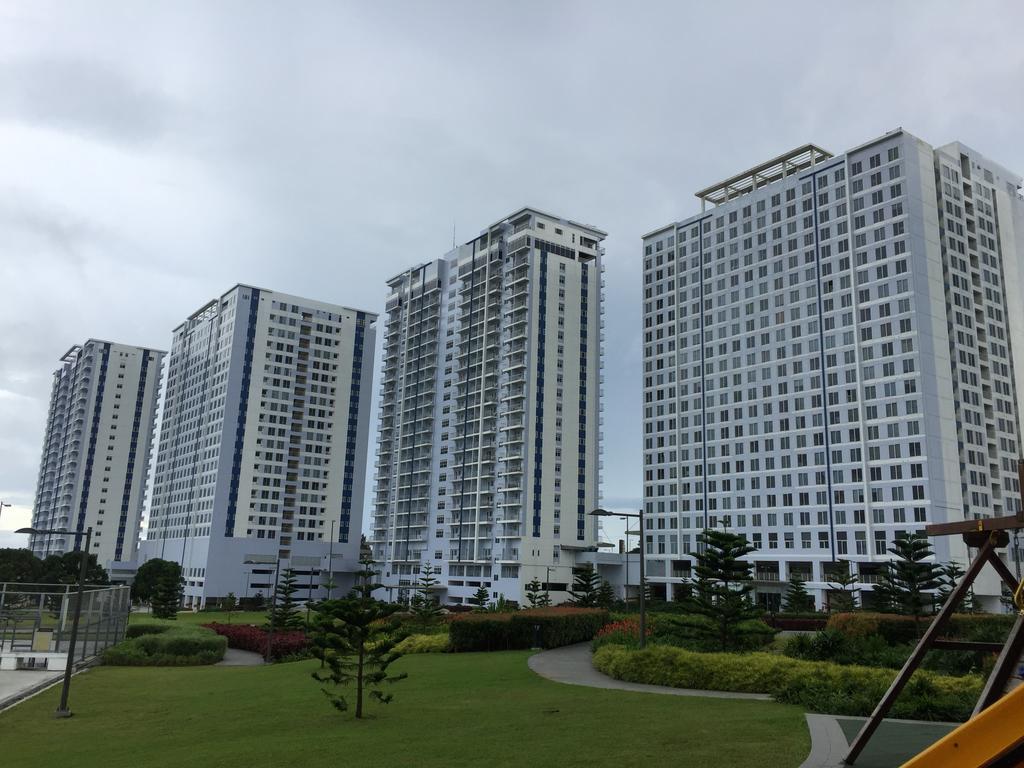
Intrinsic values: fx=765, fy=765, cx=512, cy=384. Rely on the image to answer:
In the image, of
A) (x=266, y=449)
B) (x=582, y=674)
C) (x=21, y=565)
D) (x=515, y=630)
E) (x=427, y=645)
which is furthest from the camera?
(x=266, y=449)

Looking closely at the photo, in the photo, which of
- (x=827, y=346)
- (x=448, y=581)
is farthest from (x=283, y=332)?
(x=827, y=346)

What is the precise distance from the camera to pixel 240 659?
40.8 metres

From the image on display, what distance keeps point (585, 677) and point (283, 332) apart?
10618 centimetres

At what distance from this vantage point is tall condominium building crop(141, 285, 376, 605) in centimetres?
11150

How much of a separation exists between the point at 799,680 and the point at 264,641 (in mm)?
31596

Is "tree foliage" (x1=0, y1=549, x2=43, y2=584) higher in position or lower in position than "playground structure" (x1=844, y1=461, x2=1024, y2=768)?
lower

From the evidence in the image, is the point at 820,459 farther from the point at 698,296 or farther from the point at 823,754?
the point at 823,754

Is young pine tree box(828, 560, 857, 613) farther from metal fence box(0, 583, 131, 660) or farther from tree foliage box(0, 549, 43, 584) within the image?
tree foliage box(0, 549, 43, 584)

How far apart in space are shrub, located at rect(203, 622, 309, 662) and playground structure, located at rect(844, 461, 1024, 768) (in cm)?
3363

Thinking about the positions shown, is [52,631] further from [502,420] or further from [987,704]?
[502,420]

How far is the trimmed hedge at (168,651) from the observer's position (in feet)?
119

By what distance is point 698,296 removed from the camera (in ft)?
321

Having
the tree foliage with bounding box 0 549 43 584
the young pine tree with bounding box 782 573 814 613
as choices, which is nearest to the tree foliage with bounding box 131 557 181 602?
the tree foliage with bounding box 0 549 43 584

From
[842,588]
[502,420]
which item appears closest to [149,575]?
[502,420]
